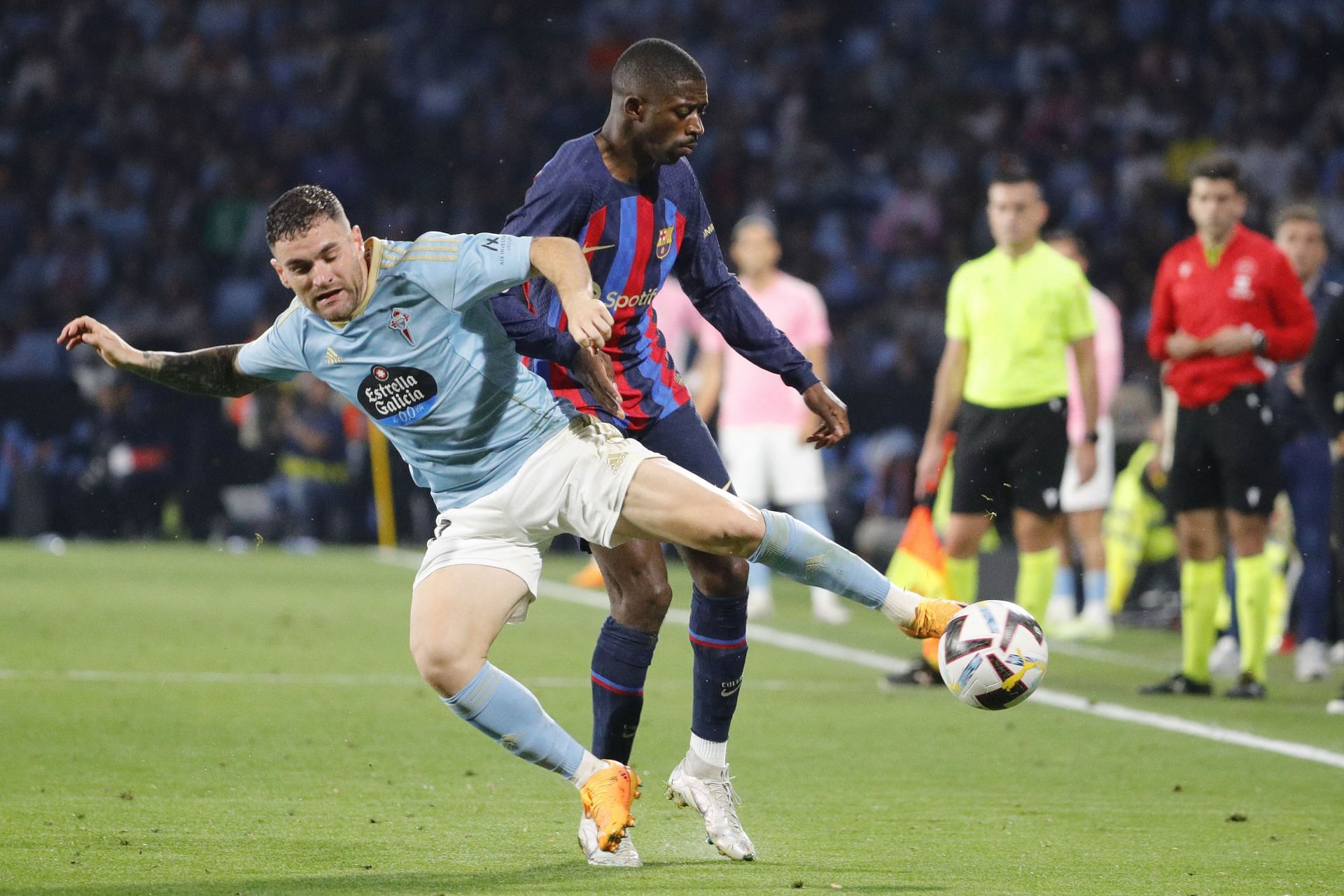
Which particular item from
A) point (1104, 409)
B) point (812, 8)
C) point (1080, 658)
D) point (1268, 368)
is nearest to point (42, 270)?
point (812, 8)

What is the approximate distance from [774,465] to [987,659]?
735 cm

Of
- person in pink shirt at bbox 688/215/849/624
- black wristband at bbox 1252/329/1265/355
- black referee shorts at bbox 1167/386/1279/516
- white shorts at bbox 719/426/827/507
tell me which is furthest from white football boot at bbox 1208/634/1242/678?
white shorts at bbox 719/426/827/507

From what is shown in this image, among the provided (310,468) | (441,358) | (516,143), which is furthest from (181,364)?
(516,143)

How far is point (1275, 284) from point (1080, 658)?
2547 millimetres

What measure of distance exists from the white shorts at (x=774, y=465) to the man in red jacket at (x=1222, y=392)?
3727 millimetres

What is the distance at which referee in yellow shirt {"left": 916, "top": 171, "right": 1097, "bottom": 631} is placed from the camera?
8742 millimetres

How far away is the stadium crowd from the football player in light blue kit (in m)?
12.2

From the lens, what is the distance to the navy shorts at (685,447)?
525 centimetres

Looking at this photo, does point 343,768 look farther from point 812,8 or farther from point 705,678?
point 812,8

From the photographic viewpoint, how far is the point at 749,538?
467cm

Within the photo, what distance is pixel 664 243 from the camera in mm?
5176

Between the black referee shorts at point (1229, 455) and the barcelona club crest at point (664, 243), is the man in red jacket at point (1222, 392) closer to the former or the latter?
the black referee shorts at point (1229, 455)

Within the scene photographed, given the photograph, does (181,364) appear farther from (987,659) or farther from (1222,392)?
(1222,392)

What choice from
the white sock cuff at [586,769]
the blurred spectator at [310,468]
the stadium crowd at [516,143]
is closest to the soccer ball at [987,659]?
the white sock cuff at [586,769]
